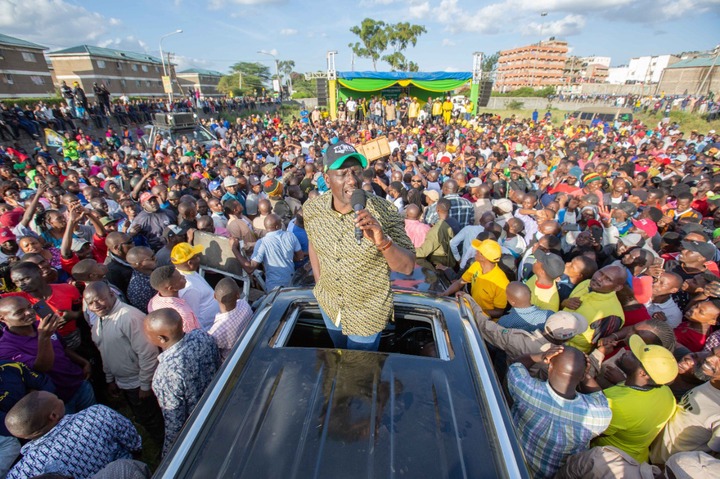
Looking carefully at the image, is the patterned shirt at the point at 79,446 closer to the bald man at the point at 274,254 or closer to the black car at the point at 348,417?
the black car at the point at 348,417

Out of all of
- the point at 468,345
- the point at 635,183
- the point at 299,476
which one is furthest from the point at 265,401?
the point at 635,183

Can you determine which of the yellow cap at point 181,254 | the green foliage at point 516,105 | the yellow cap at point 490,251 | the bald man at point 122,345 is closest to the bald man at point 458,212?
the yellow cap at point 490,251

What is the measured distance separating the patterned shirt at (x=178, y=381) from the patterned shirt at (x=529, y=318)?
2.66m

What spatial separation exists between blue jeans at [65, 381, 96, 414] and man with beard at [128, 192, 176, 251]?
7.79 feet

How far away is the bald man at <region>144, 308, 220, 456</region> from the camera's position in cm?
234

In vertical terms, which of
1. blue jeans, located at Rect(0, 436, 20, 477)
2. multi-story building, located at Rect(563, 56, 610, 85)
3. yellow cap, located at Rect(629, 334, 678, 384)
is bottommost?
blue jeans, located at Rect(0, 436, 20, 477)

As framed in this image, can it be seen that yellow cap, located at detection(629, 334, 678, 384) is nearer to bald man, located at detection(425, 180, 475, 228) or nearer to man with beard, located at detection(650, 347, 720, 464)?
man with beard, located at detection(650, 347, 720, 464)

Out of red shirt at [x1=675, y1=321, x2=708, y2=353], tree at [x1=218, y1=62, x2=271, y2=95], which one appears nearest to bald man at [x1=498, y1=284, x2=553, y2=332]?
red shirt at [x1=675, y1=321, x2=708, y2=353]

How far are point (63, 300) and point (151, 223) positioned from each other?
192 cm

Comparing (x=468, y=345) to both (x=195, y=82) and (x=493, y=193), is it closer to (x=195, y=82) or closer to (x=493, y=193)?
(x=493, y=193)

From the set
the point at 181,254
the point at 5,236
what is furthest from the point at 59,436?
the point at 5,236

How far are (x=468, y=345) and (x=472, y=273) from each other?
200cm

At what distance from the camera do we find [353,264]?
187 centimetres

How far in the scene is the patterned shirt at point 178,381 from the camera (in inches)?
92.0
